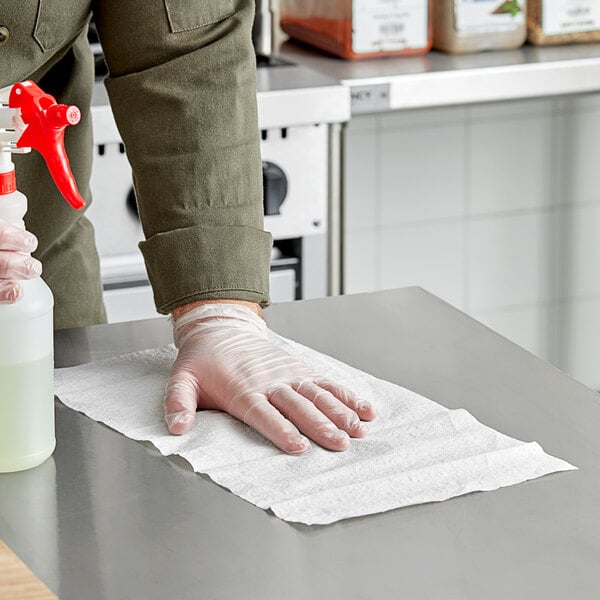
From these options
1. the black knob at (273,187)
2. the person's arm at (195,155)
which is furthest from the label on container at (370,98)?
the person's arm at (195,155)

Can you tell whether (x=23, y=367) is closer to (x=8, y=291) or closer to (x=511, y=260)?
(x=8, y=291)

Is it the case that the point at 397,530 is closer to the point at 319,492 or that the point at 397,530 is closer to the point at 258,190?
the point at 319,492

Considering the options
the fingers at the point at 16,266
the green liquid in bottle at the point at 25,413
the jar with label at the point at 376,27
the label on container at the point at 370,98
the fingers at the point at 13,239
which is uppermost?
the jar with label at the point at 376,27

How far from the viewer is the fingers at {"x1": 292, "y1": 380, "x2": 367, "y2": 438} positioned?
894mm

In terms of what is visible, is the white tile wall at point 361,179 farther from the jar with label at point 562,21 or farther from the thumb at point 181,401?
the thumb at point 181,401

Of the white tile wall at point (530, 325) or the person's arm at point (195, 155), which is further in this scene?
the white tile wall at point (530, 325)

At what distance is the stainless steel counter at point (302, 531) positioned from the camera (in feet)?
2.29

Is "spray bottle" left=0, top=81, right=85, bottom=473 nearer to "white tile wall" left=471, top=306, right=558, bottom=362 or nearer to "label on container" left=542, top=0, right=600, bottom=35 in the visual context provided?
"label on container" left=542, top=0, right=600, bottom=35

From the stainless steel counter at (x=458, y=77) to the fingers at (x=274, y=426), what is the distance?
1198 millimetres

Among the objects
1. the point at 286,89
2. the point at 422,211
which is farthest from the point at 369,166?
the point at 286,89

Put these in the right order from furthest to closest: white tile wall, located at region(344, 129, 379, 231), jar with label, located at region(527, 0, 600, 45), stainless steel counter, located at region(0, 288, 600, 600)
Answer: white tile wall, located at region(344, 129, 379, 231), jar with label, located at region(527, 0, 600, 45), stainless steel counter, located at region(0, 288, 600, 600)

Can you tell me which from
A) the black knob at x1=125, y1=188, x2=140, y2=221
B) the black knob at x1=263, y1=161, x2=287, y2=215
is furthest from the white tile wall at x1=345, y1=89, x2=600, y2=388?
the black knob at x1=125, y1=188, x2=140, y2=221

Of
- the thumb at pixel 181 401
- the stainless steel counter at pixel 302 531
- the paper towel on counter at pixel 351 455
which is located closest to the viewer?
the stainless steel counter at pixel 302 531

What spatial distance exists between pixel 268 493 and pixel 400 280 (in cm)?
202
